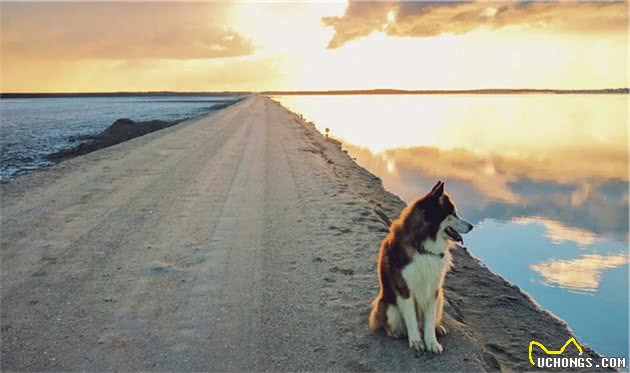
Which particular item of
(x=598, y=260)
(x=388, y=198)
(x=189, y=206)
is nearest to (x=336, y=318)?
(x=189, y=206)

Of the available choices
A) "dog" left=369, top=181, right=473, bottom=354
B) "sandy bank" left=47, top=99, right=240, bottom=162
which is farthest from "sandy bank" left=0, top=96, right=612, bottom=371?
"sandy bank" left=47, top=99, right=240, bottom=162

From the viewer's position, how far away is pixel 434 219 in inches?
198

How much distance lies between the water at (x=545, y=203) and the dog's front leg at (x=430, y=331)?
3.21 meters

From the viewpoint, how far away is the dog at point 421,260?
5023mm

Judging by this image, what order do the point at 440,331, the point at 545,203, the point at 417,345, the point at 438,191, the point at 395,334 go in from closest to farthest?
the point at 438,191 → the point at 417,345 → the point at 395,334 → the point at 440,331 → the point at 545,203

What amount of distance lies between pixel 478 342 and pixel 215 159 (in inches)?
584

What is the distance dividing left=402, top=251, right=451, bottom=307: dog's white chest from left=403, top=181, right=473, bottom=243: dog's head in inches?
8.8

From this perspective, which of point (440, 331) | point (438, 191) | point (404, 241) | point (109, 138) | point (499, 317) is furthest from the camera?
point (109, 138)

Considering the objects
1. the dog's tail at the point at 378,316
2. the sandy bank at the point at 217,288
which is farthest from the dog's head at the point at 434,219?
the sandy bank at the point at 217,288

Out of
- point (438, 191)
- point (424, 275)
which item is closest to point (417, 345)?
point (424, 275)

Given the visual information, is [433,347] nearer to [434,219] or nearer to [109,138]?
[434,219]

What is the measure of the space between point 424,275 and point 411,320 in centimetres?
53

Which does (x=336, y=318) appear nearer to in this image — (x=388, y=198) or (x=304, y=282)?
(x=304, y=282)

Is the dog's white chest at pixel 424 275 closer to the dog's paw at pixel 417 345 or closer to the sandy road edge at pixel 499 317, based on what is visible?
the dog's paw at pixel 417 345
